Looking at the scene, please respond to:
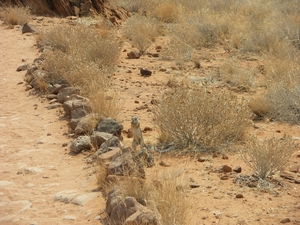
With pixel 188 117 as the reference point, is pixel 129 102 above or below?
below

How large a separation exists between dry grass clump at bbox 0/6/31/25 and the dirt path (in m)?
6.57

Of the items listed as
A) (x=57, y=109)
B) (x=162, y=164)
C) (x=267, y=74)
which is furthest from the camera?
(x=267, y=74)

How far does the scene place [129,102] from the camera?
26.1ft

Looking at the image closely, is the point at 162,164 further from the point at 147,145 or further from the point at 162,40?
the point at 162,40

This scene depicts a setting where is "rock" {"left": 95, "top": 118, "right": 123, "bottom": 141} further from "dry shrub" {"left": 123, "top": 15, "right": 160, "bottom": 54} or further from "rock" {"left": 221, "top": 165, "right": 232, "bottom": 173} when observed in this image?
"dry shrub" {"left": 123, "top": 15, "right": 160, "bottom": 54}

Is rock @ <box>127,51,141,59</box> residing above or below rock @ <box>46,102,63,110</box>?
below

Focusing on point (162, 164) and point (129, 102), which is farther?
point (129, 102)

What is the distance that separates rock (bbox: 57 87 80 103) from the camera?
775 cm

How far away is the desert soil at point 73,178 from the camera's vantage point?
14.1ft

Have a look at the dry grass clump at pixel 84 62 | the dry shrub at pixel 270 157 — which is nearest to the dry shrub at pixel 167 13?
the dry grass clump at pixel 84 62

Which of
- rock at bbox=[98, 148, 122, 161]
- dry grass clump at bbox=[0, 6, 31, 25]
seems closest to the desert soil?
rock at bbox=[98, 148, 122, 161]

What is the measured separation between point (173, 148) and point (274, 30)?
708 centimetres

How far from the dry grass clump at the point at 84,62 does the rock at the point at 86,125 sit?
0.28 meters

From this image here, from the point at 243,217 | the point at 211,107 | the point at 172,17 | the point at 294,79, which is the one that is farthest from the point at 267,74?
the point at 172,17
